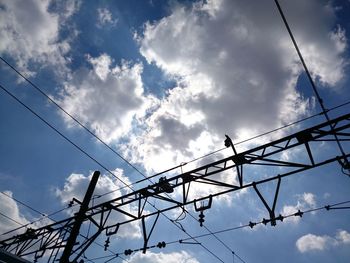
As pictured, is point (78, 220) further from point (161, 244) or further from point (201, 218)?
point (201, 218)

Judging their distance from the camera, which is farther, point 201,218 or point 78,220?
point 78,220

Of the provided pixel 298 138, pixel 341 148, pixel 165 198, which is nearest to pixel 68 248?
A: pixel 165 198

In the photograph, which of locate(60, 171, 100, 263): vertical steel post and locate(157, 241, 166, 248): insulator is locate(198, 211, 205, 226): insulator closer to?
locate(157, 241, 166, 248): insulator

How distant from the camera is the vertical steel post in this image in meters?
10.8

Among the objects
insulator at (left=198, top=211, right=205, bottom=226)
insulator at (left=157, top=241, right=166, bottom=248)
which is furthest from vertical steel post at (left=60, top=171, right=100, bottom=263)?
insulator at (left=198, top=211, right=205, bottom=226)

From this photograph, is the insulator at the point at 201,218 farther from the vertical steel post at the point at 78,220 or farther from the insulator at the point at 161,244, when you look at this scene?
the vertical steel post at the point at 78,220

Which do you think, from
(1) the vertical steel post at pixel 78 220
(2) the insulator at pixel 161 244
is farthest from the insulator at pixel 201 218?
(1) the vertical steel post at pixel 78 220

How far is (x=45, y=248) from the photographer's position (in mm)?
14961

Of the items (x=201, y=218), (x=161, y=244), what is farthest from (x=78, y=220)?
(x=201, y=218)

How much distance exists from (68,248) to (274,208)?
8367 millimetres

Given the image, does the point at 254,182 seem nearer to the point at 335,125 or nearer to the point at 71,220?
the point at 335,125

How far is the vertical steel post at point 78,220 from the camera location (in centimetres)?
1081

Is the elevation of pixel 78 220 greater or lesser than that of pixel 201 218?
lesser

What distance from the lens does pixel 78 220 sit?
12.0 meters
